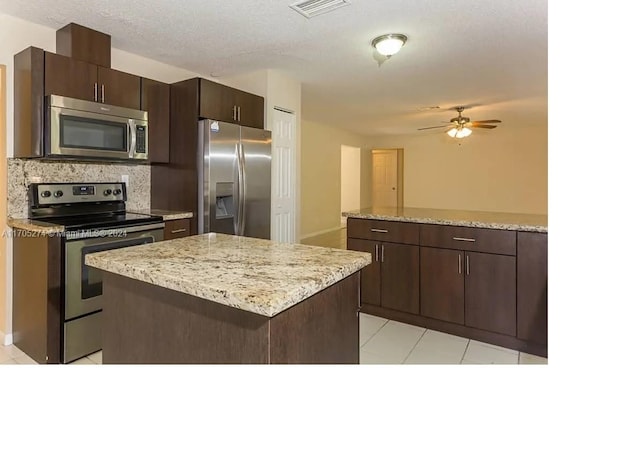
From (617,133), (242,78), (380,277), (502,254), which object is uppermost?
(242,78)

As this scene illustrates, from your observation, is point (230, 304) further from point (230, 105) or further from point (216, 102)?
point (230, 105)

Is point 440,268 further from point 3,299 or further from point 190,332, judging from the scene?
point 3,299

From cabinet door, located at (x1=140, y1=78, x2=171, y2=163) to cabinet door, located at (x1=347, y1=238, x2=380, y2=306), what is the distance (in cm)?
175

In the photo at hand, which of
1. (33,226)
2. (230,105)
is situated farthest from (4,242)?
(230,105)

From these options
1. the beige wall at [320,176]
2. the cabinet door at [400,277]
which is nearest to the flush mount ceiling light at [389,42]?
the cabinet door at [400,277]

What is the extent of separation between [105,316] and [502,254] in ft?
7.77

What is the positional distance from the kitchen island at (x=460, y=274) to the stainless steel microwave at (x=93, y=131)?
5.82 feet

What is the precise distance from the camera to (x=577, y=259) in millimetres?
623

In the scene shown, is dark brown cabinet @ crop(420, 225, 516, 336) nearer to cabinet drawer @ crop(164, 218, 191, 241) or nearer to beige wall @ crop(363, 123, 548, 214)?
cabinet drawer @ crop(164, 218, 191, 241)

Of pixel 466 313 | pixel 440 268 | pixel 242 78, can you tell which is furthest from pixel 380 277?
pixel 242 78

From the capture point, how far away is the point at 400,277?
3066 mm

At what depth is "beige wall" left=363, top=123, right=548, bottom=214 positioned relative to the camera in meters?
7.52

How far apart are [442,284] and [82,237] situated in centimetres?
246

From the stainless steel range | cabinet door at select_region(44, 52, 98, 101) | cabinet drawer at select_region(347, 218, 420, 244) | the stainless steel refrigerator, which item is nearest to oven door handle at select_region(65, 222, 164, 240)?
the stainless steel range
